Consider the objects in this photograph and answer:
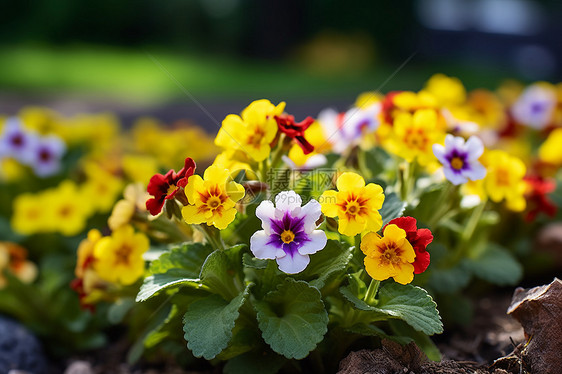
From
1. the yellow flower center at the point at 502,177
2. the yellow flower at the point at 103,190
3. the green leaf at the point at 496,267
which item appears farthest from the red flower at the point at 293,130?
the yellow flower at the point at 103,190

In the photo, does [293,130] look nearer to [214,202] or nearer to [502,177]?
[214,202]

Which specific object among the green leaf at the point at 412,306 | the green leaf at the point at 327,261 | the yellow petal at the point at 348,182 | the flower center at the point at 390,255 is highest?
the yellow petal at the point at 348,182

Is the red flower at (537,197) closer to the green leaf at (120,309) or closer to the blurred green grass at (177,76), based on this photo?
the green leaf at (120,309)

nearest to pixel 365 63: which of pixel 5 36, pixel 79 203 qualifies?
pixel 5 36

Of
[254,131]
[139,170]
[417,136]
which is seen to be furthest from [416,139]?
[139,170]

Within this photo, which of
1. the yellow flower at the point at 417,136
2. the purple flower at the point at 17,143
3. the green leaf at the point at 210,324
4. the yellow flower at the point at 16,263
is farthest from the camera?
the purple flower at the point at 17,143

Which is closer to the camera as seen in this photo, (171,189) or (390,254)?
(390,254)

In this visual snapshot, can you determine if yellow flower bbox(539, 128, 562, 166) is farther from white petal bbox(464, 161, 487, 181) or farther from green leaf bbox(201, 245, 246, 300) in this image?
green leaf bbox(201, 245, 246, 300)
